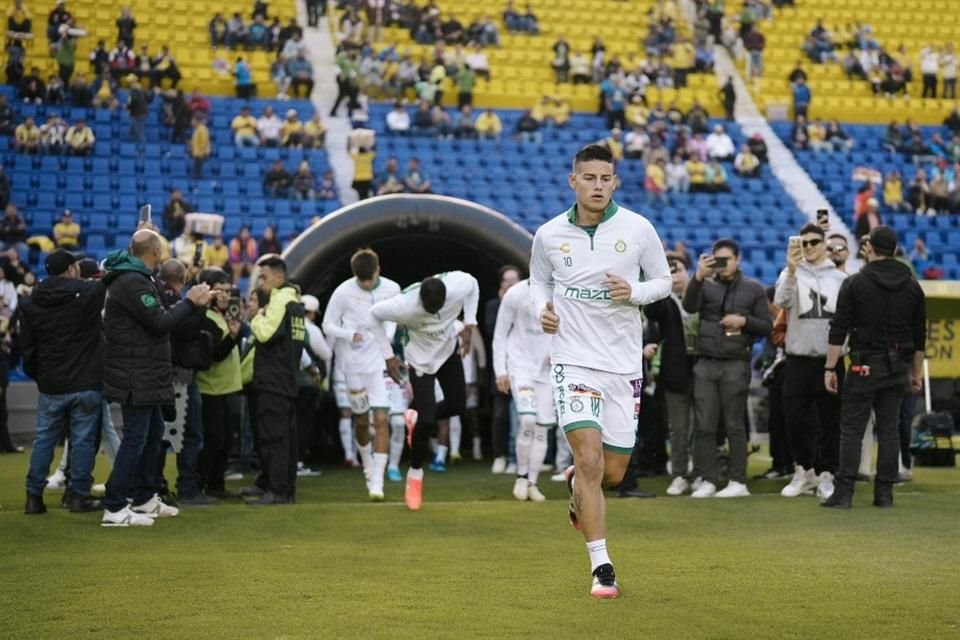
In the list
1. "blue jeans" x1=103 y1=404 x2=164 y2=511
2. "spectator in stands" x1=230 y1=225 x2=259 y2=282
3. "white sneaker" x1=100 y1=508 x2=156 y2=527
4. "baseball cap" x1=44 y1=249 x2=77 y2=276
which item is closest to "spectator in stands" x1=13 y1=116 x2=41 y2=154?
"spectator in stands" x1=230 y1=225 x2=259 y2=282

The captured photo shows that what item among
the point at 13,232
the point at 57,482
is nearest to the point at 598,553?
the point at 57,482

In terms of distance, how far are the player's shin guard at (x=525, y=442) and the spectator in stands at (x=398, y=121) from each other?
712 inches

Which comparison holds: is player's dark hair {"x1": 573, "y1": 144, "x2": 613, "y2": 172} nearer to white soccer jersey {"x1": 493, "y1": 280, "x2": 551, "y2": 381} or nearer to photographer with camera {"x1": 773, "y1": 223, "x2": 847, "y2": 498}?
photographer with camera {"x1": 773, "y1": 223, "x2": 847, "y2": 498}

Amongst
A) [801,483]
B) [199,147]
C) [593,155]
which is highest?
[199,147]

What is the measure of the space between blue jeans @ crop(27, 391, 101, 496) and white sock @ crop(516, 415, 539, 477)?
3.57 m

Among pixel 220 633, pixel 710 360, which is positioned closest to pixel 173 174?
pixel 710 360

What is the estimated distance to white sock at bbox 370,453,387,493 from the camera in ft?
38.8

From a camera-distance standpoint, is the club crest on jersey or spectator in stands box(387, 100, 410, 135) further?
spectator in stands box(387, 100, 410, 135)

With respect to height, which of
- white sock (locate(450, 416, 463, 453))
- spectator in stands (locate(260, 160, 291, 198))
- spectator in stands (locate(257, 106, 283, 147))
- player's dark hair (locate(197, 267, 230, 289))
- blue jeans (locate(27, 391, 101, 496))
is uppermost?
spectator in stands (locate(257, 106, 283, 147))

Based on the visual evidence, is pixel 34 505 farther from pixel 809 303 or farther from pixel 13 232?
pixel 13 232

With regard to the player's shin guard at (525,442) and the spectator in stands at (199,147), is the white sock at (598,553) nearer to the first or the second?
the player's shin guard at (525,442)

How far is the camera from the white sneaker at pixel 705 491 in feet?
38.9

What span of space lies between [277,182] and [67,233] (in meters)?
4.41

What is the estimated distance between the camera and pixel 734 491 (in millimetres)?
11914
